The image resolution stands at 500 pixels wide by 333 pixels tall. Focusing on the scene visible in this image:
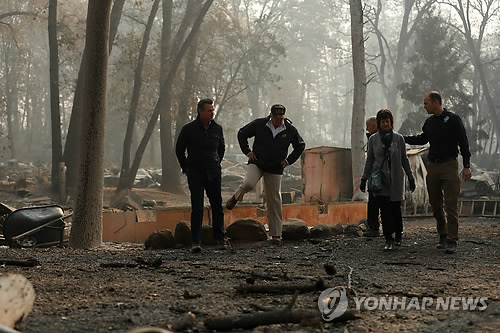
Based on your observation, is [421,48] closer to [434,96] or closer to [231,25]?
[231,25]

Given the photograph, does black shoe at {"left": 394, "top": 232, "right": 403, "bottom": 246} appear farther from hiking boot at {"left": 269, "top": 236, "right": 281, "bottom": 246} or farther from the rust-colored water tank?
the rust-colored water tank

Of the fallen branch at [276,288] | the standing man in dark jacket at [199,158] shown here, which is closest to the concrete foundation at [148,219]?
the standing man in dark jacket at [199,158]

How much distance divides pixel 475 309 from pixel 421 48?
1822 inches

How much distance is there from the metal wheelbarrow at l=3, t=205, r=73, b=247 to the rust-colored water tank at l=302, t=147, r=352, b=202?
11.2 meters

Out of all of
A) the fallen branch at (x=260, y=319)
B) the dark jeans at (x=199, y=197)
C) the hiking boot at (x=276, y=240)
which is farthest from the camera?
the hiking boot at (x=276, y=240)

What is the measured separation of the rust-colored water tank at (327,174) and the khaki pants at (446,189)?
11.6m

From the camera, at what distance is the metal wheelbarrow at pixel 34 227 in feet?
35.7

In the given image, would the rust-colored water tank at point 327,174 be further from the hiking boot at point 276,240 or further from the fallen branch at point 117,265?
the fallen branch at point 117,265

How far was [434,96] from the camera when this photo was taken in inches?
384

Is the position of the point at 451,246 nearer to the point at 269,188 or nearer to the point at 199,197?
the point at 269,188

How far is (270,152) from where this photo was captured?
1048 centimetres

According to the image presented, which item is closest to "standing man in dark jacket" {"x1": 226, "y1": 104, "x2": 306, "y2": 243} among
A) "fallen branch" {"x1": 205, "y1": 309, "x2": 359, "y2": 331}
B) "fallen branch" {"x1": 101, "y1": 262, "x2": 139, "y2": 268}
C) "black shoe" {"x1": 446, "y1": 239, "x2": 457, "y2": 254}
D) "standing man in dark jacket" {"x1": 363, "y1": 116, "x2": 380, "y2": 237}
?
"standing man in dark jacket" {"x1": 363, "y1": 116, "x2": 380, "y2": 237}

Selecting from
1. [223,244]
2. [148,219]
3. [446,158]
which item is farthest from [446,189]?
[148,219]

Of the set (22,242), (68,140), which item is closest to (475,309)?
(22,242)
